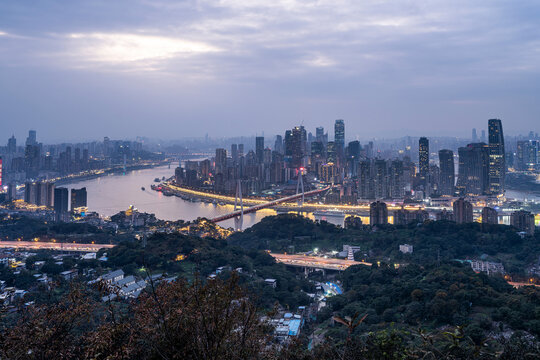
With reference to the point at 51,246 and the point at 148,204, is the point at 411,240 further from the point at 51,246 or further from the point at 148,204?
the point at 148,204

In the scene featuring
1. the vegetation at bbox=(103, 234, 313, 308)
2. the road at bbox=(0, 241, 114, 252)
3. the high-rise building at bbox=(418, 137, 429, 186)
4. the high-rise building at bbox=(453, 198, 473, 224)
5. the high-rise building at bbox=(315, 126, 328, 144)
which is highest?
the high-rise building at bbox=(315, 126, 328, 144)

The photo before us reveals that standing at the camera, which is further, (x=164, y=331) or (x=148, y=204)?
(x=148, y=204)

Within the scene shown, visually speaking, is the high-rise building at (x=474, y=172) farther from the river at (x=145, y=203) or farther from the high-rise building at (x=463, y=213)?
the river at (x=145, y=203)

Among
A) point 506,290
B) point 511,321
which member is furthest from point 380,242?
point 511,321

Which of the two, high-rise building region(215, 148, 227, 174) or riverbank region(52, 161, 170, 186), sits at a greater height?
high-rise building region(215, 148, 227, 174)

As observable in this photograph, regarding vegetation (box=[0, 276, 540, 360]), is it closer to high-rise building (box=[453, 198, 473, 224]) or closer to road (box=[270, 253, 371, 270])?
road (box=[270, 253, 371, 270])

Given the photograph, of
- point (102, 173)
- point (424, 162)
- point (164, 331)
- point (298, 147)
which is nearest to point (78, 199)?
point (102, 173)

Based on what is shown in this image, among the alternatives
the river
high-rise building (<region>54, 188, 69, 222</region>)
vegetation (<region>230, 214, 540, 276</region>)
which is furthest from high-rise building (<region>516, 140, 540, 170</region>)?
high-rise building (<region>54, 188, 69, 222</region>)
